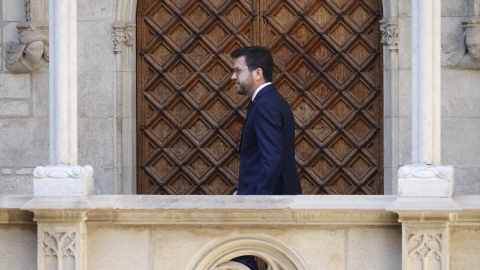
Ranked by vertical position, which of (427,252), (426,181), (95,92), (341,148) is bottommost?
(427,252)

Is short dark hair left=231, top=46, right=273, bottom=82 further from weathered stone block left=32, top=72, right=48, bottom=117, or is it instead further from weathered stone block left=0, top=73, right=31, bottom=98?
weathered stone block left=0, top=73, right=31, bottom=98

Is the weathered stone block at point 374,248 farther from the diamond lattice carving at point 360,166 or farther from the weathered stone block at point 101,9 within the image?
the weathered stone block at point 101,9

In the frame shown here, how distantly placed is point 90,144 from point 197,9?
1.50 m

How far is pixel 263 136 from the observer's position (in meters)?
6.49

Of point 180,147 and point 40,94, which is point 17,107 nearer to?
point 40,94

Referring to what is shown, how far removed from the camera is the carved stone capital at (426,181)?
6.19 m

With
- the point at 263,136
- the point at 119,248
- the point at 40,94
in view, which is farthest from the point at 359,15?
the point at 119,248

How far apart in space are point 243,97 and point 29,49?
186 cm

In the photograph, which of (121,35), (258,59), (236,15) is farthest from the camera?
(236,15)

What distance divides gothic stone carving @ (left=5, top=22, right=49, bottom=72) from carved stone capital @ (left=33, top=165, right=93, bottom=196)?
2.53 metres

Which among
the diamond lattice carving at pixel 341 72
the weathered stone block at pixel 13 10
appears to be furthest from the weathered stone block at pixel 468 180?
the weathered stone block at pixel 13 10

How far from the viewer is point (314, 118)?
29.8 feet

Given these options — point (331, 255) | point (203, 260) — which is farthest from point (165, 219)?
point (331, 255)

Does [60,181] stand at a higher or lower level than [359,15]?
lower
